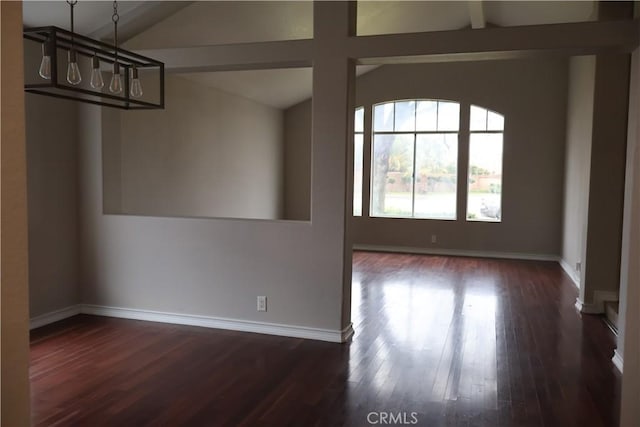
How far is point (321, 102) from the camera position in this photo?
421 cm

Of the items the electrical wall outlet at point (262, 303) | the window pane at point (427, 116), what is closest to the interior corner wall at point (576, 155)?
the window pane at point (427, 116)

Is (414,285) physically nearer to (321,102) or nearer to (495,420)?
(321,102)

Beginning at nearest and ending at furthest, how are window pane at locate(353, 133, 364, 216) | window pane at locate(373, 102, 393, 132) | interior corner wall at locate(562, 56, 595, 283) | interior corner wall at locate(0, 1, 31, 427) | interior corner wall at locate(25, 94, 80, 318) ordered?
interior corner wall at locate(0, 1, 31, 427), interior corner wall at locate(25, 94, 80, 318), interior corner wall at locate(562, 56, 595, 283), window pane at locate(373, 102, 393, 132), window pane at locate(353, 133, 364, 216)

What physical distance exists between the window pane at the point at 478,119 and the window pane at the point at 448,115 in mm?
234

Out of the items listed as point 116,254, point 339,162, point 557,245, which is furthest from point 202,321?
point 557,245

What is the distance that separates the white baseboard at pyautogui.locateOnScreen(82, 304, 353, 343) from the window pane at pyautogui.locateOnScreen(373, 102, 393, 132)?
578cm

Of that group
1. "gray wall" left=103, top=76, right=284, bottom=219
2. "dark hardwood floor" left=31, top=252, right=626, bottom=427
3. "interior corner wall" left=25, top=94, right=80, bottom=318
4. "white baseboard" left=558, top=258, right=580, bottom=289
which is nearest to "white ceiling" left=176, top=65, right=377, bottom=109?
"gray wall" left=103, top=76, right=284, bottom=219

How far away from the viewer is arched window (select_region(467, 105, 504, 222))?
8.88m

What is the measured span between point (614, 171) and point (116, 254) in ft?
16.0

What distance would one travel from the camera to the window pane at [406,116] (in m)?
9.41

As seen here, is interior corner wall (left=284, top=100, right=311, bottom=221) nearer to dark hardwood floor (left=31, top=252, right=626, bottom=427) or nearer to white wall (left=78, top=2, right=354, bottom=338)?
dark hardwood floor (left=31, top=252, right=626, bottom=427)

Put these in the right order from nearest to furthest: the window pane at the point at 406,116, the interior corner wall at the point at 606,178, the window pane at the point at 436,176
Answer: the interior corner wall at the point at 606,178 < the window pane at the point at 436,176 < the window pane at the point at 406,116

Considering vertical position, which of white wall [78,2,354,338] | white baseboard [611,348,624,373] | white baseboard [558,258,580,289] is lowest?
white baseboard [611,348,624,373]

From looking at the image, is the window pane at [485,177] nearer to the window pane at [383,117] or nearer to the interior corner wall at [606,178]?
the window pane at [383,117]
